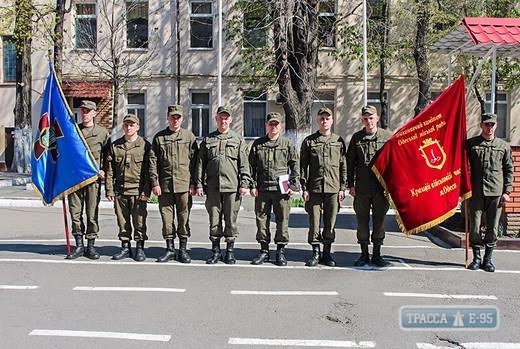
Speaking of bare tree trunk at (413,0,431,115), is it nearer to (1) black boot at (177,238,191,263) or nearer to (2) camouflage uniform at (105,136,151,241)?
(1) black boot at (177,238,191,263)

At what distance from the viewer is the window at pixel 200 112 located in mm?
24609

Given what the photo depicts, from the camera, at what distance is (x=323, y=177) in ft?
25.0

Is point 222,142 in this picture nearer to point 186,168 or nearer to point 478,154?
point 186,168

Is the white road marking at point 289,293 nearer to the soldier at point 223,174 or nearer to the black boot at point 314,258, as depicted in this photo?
the black boot at point 314,258

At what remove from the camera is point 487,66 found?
21297mm

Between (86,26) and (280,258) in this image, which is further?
(86,26)

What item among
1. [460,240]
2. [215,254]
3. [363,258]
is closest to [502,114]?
[460,240]

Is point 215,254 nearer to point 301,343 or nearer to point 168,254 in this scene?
point 168,254

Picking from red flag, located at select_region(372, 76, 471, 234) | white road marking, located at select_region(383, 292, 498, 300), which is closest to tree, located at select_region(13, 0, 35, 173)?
red flag, located at select_region(372, 76, 471, 234)

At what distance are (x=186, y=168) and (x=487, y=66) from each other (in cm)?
1676

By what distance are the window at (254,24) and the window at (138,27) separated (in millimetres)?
4635

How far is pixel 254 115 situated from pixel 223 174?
1694cm

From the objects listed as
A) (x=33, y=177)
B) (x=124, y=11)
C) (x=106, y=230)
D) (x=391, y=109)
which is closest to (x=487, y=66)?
(x=391, y=109)

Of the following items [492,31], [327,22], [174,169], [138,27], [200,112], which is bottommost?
[174,169]
